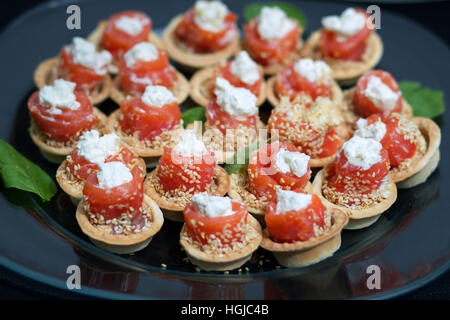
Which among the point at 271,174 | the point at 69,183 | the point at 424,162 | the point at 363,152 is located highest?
the point at 363,152

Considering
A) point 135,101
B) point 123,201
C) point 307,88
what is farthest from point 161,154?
point 307,88

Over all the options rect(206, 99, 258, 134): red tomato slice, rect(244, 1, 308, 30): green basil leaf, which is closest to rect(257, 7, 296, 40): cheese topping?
rect(244, 1, 308, 30): green basil leaf

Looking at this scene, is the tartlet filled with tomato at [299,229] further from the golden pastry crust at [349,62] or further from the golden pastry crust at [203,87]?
the golden pastry crust at [349,62]

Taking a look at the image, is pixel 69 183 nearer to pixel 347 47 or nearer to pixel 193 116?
pixel 193 116

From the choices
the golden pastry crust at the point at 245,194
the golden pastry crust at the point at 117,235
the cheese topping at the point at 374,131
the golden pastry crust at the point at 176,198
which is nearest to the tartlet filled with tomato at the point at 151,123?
the golden pastry crust at the point at 176,198

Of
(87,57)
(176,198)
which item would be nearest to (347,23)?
(87,57)
